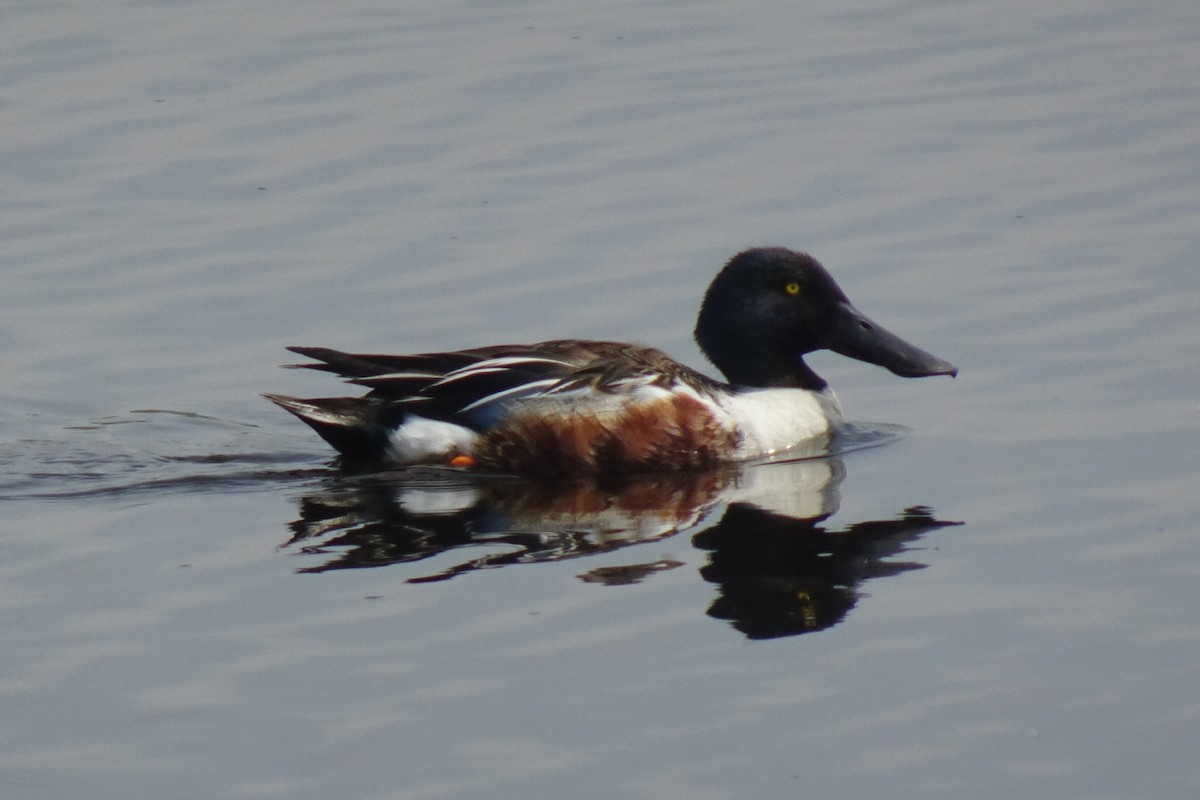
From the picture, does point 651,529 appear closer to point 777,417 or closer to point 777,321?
point 777,417

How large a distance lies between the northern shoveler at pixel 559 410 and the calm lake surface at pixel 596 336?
0.90ft

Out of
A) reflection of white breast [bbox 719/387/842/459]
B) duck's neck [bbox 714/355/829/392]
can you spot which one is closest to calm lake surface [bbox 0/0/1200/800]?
reflection of white breast [bbox 719/387/842/459]

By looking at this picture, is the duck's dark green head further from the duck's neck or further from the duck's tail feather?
the duck's tail feather

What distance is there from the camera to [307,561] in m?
8.23

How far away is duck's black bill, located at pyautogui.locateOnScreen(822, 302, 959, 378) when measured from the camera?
10.3m

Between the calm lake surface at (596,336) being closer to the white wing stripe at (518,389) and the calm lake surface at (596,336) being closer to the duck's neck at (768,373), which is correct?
the duck's neck at (768,373)

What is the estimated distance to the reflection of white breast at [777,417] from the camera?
10.2m

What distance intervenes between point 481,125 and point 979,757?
895 cm

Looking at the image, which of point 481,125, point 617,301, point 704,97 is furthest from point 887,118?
point 617,301

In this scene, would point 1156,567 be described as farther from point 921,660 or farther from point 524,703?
point 524,703

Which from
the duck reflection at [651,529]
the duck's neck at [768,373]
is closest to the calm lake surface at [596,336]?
the duck reflection at [651,529]

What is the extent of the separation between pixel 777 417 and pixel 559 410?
3.53ft

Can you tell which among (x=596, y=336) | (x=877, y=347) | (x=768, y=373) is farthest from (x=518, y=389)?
(x=877, y=347)

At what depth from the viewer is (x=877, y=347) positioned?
34.4 feet
